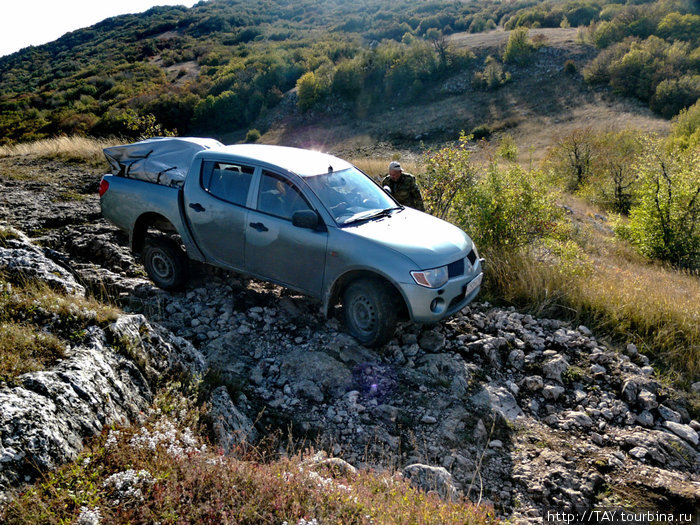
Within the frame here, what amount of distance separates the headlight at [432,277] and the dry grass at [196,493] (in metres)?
1.96

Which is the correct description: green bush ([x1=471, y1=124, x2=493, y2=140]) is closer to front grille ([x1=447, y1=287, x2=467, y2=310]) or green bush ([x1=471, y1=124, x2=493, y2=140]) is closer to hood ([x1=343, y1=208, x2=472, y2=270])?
hood ([x1=343, y1=208, x2=472, y2=270])

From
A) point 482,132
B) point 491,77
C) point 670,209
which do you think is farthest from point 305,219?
point 491,77

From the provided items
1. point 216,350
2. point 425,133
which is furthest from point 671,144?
point 216,350

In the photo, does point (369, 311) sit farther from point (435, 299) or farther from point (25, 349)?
point (25, 349)

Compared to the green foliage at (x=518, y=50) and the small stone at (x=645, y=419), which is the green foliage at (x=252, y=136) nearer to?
the green foliage at (x=518, y=50)

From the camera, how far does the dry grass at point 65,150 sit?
1234 cm

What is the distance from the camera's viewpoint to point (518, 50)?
148 ft

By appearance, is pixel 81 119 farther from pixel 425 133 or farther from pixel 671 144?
pixel 671 144

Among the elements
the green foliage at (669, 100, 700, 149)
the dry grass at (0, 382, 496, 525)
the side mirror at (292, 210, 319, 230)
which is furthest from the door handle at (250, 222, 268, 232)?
the green foliage at (669, 100, 700, 149)

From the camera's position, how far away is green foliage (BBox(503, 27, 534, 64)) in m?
45.0

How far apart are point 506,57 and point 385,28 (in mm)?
25440

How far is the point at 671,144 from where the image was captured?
877 inches

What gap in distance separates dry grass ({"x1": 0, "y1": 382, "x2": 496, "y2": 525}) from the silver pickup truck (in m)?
2.03

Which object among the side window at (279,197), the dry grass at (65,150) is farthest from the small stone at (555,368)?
the dry grass at (65,150)
